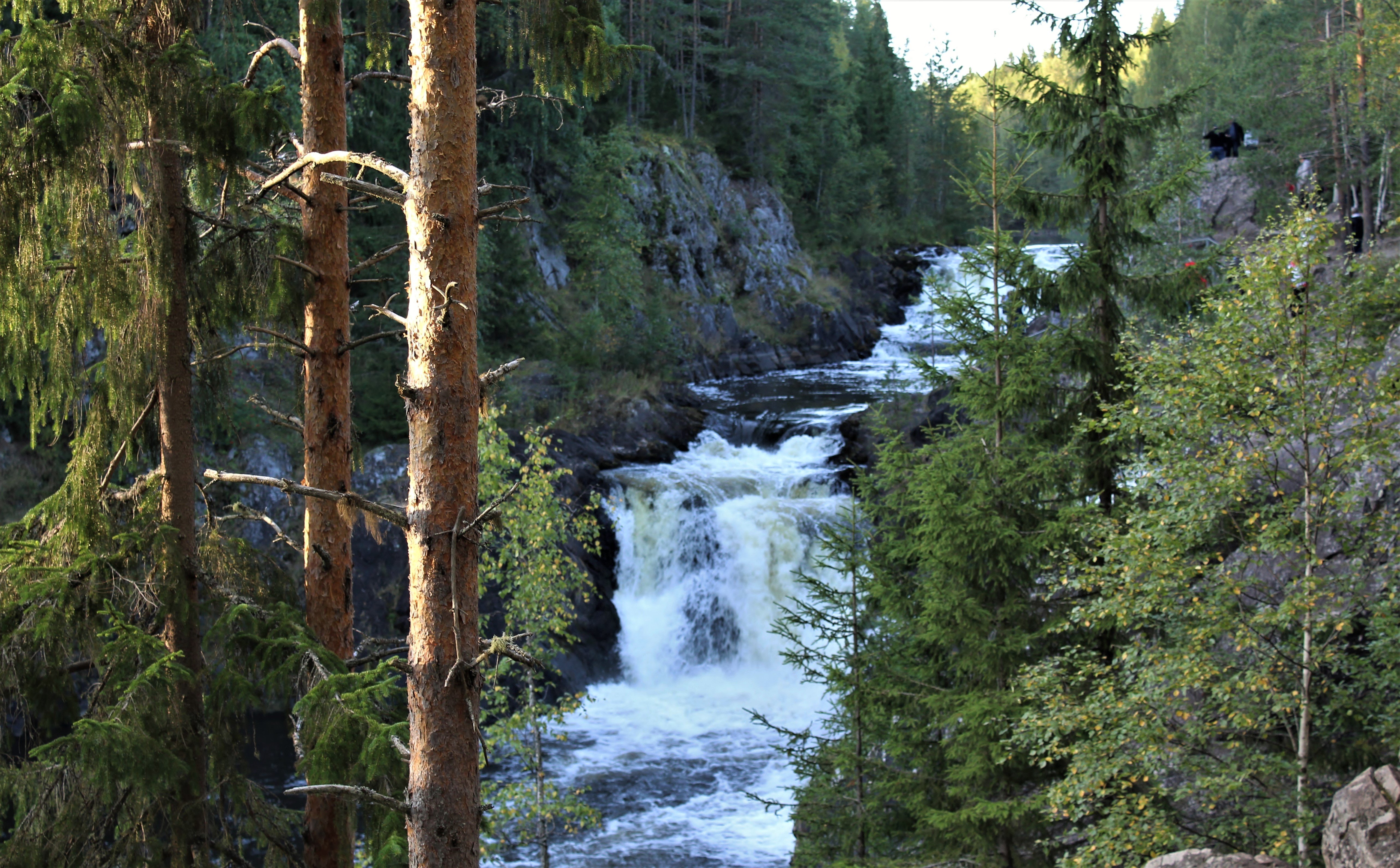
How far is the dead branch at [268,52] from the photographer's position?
558cm

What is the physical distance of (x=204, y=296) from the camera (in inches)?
226

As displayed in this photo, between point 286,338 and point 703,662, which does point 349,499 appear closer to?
point 286,338

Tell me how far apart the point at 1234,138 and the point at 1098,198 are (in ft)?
73.8

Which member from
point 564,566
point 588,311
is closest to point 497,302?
point 588,311

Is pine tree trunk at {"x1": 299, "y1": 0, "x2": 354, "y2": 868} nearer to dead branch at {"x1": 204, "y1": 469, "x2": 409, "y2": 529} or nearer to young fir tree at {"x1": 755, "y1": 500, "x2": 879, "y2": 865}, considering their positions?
dead branch at {"x1": 204, "y1": 469, "x2": 409, "y2": 529}

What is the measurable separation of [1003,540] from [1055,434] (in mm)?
1791

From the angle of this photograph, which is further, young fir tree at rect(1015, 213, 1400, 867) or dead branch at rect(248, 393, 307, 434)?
young fir tree at rect(1015, 213, 1400, 867)

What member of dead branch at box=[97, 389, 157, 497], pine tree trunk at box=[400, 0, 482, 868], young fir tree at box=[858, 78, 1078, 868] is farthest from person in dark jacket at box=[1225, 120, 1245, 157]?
dead branch at box=[97, 389, 157, 497]

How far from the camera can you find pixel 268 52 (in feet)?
19.7

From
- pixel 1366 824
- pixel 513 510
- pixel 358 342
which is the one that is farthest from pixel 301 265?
pixel 1366 824

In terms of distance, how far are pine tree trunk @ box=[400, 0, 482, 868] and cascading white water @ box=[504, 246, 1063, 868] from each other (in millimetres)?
8166

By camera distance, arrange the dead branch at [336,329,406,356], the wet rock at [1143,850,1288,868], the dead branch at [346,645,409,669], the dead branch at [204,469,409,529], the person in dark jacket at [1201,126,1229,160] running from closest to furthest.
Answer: the dead branch at [204,469,409,529]
the dead branch at [346,645,409,669]
the dead branch at [336,329,406,356]
the wet rock at [1143,850,1288,868]
the person in dark jacket at [1201,126,1229,160]

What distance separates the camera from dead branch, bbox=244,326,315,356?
5633 mm

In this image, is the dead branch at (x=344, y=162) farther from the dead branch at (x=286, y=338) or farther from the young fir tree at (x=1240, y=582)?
the young fir tree at (x=1240, y=582)
